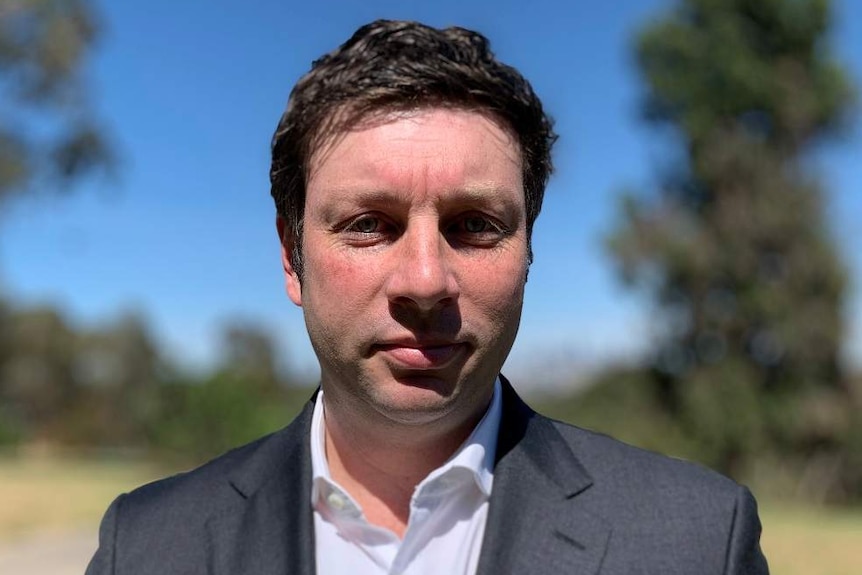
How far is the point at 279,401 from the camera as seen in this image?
927 inches

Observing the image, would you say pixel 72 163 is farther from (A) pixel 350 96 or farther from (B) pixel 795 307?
(A) pixel 350 96

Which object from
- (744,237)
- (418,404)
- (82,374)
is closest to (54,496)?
(418,404)

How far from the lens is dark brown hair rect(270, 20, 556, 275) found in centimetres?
161

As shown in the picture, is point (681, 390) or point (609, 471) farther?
point (681, 390)

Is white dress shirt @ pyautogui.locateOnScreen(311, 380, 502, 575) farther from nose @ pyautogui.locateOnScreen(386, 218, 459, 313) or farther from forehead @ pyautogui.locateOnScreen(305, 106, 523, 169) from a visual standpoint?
forehead @ pyautogui.locateOnScreen(305, 106, 523, 169)

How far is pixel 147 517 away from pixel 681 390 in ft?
74.2

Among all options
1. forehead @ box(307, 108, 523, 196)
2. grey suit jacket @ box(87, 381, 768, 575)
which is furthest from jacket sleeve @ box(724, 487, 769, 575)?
forehead @ box(307, 108, 523, 196)

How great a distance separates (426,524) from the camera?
1751 millimetres

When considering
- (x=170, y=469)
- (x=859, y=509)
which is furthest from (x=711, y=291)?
(x=170, y=469)

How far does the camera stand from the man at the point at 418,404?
158 centimetres

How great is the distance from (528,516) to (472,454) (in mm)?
165

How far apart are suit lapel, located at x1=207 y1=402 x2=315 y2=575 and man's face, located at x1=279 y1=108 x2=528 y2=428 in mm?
325

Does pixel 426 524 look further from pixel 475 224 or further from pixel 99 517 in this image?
pixel 99 517

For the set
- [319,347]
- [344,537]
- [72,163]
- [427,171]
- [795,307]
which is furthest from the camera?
[795,307]
